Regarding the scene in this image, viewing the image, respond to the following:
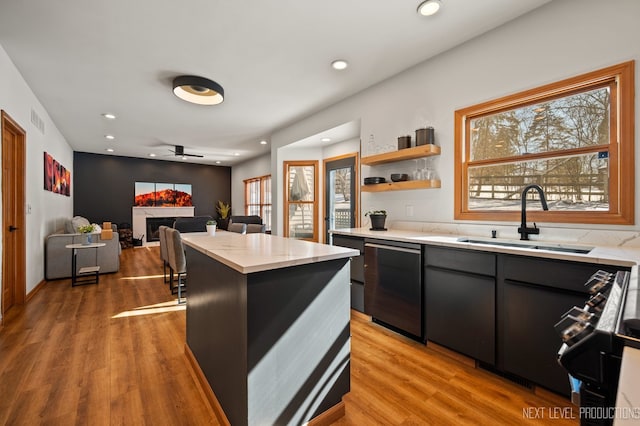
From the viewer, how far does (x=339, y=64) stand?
298cm

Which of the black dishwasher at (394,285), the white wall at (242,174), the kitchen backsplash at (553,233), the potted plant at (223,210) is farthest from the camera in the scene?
the potted plant at (223,210)

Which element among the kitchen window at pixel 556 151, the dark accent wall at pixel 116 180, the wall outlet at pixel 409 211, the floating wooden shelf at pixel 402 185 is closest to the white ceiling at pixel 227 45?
the kitchen window at pixel 556 151

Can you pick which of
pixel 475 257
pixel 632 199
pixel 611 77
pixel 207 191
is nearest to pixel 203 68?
pixel 475 257

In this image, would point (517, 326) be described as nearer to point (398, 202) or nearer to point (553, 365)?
point (553, 365)

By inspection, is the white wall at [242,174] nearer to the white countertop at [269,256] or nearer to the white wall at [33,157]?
the white wall at [33,157]

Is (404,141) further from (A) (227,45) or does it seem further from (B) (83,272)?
(B) (83,272)

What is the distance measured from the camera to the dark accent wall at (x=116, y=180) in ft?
25.6

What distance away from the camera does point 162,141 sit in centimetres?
647

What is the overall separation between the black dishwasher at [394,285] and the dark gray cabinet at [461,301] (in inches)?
3.6

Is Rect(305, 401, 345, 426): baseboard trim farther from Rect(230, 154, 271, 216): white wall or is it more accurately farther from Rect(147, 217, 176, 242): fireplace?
Rect(147, 217, 176, 242): fireplace

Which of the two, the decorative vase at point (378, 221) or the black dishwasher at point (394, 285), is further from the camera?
the decorative vase at point (378, 221)

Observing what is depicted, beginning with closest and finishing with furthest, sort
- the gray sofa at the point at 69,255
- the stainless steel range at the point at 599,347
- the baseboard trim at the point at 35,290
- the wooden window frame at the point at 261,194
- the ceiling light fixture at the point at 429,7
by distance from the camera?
1. the stainless steel range at the point at 599,347
2. the ceiling light fixture at the point at 429,7
3. the baseboard trim at the point at 35,290
4. the gray sofa at the point at 69,255
5. the wooden window frame at the point at 261,194

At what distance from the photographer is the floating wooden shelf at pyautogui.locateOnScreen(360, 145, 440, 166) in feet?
8.93

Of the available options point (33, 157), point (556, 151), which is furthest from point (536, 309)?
point (33, 157)
